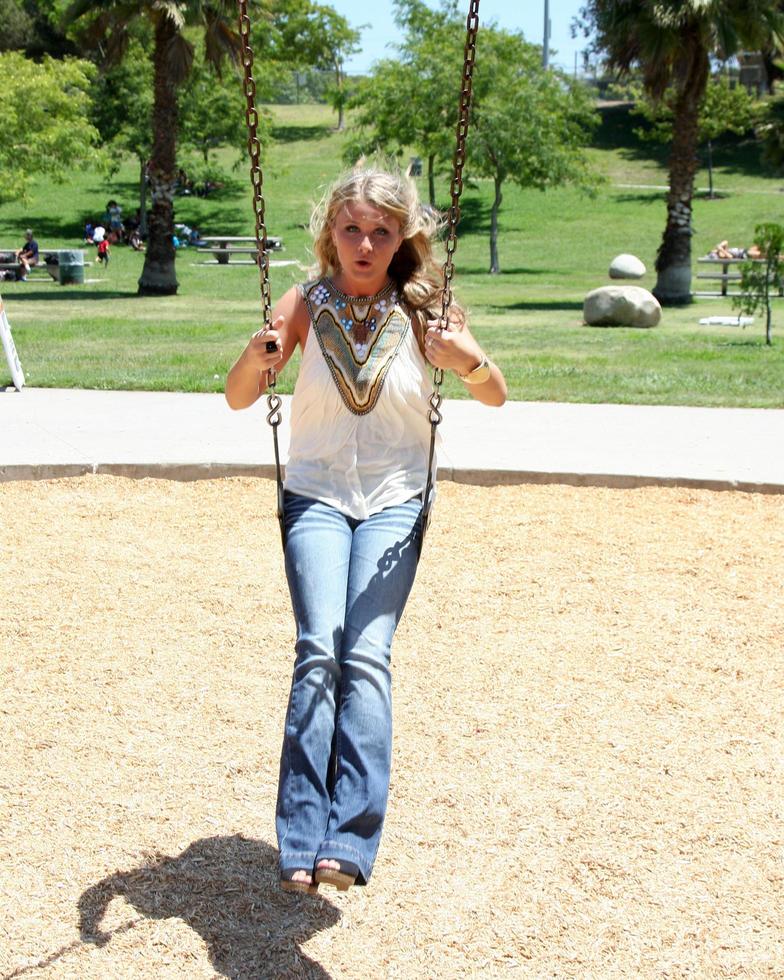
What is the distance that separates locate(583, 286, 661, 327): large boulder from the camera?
56.4 feet

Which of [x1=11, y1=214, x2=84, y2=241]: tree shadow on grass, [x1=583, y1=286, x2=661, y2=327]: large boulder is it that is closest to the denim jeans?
[x1=583, y1=286, x2=661, y2=327]: large boulder

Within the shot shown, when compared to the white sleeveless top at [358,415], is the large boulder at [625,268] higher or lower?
lower

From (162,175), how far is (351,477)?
20.5 meters

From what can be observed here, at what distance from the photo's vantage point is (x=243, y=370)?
10.3ft

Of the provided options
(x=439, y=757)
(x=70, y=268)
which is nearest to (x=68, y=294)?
(x=70, y=268)

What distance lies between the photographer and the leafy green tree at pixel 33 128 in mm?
24828

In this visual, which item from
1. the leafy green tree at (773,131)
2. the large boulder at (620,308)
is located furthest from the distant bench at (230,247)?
the large boulder at (620,308)

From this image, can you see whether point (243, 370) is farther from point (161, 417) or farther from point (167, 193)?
point (167, 193)

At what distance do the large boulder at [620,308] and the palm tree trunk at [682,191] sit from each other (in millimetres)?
5072

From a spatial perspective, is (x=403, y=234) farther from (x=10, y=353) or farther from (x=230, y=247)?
(x=230, y=247)

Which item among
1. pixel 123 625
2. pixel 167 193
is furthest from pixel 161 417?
pixel 167 193

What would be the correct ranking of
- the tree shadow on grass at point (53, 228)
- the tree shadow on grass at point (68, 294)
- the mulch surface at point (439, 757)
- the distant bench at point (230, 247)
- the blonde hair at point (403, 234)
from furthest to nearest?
the tree shadow on grass at point (53, 228), the distant bench at point (230, 247), the tree shadow on grass at point (68, 294), the blonde hair at point (403, 234), the mulch surface at point (439, 757)

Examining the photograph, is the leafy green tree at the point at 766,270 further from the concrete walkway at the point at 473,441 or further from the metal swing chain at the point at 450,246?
the metal swing chain at the point at 450,246

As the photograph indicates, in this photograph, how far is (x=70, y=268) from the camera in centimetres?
2495
